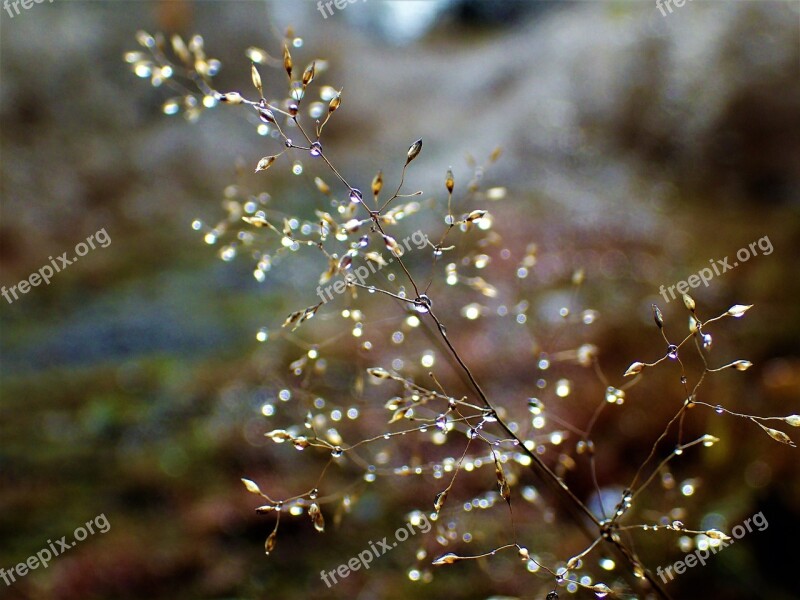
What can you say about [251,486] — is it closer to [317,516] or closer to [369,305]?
[317,516]

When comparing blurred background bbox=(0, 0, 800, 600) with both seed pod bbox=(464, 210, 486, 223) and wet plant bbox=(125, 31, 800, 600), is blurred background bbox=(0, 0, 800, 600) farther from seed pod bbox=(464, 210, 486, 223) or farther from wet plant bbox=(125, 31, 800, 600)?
seed pod bbox=(464, 210, 486, 223)

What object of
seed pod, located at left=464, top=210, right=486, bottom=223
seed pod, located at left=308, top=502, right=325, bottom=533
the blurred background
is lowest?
seed pod, located at left=308, top=502, right=325, bottom=533

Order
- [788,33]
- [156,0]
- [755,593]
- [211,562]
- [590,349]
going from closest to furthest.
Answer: [590,349] → [755,593] → [211,562] → [788,33] → [156,0]

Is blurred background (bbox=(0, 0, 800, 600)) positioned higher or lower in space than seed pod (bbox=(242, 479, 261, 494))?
higher

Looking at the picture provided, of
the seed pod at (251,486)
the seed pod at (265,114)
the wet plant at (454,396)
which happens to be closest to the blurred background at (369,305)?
the wet plant at (454,396)

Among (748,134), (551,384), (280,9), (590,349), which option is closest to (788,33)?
(748,134)

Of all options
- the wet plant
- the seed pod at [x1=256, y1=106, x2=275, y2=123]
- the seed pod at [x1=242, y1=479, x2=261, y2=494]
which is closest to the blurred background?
the wet plant

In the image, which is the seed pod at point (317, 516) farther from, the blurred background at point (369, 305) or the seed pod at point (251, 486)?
the blurred background at point (369, 305)

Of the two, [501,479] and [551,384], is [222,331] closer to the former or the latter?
[551,384]
